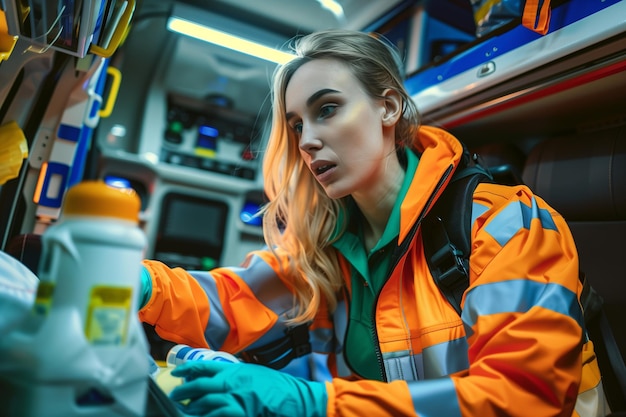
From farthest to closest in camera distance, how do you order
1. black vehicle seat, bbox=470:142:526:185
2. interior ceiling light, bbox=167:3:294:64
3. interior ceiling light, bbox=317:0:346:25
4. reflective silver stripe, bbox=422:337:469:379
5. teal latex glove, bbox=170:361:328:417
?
interior ceiling light, bbox=167:3:294:64
interior ceiling light, bbox=317:0:346:25
black vehicle seat, bbox=470:142:526:185
reflective silver stripe, bbox=422:337:469:379
teal latex glove, bbox=170:361:328:417

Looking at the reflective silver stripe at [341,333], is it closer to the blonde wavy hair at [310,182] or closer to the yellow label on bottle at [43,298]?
the blonde wavy hair at [310,182]

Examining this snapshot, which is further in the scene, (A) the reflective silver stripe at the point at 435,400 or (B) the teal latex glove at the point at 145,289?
(B) the teal latex glove at the point at 145,289

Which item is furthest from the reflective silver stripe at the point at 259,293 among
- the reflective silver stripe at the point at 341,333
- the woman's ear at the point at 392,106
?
the woman's ear at the point at 392,106

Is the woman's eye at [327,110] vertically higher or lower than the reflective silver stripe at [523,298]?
higher

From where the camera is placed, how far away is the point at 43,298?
591 millimetres

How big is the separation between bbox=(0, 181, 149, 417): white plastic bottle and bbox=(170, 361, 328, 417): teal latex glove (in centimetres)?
16

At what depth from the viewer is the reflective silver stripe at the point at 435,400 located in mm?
842

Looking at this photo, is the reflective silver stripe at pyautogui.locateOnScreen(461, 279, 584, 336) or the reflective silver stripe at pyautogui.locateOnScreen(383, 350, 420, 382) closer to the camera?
the reflective silver stripe at pyautogui.locateOnScreen(461, 279, 584, 336)

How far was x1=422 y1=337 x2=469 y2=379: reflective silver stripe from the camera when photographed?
1208 millimetres

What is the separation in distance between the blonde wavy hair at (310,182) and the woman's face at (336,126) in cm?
8

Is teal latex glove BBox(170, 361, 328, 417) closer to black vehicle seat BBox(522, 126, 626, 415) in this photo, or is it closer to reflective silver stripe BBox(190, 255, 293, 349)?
reflective silver stripe BBox(190, 255, 293, 349)

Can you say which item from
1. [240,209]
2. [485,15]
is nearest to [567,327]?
[485,15]

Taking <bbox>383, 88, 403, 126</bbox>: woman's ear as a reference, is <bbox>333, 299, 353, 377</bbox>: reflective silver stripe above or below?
below

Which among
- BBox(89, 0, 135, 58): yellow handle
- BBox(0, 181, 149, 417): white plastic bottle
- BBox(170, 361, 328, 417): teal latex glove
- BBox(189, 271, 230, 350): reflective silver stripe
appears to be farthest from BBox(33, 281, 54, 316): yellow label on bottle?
BBox(89, 0, 135, 58): yellow handle
